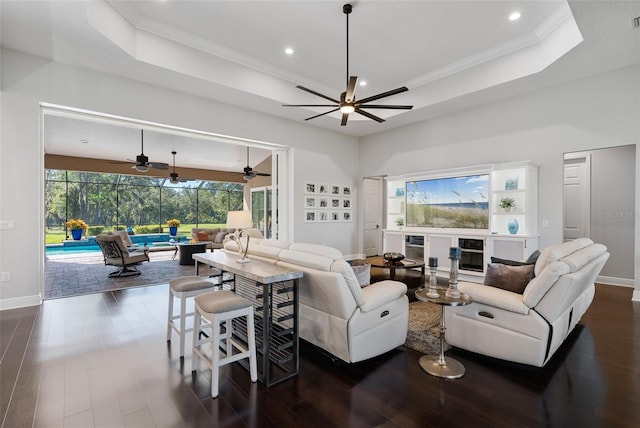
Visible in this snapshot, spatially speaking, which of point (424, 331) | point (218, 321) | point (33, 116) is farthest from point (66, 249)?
point (424, 331)

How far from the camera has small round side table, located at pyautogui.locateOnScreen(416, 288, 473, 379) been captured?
8.00 feet

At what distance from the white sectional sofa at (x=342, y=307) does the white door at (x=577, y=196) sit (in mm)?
5167

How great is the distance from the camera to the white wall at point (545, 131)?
14.9 ft

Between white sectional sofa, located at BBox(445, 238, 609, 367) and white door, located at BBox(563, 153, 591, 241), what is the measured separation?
3.73 meters

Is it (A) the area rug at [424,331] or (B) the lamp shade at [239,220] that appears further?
(B) the lamp shade at [239,220]

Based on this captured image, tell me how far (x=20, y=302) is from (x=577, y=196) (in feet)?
31.1

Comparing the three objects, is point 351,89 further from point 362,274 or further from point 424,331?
point 424,331

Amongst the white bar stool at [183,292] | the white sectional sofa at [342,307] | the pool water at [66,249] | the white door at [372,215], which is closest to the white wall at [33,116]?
the white bar stool at [183,292]

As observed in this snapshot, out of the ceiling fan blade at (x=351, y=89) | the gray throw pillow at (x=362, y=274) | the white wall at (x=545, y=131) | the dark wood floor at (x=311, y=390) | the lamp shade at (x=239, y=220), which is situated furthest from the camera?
the white wall at (x=545, y=131)

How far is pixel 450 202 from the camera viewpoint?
616 centimetres

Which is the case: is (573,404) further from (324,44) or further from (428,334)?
(324,44)

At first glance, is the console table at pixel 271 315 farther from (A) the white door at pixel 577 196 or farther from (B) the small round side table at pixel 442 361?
(A) the white door at pixel 577 196

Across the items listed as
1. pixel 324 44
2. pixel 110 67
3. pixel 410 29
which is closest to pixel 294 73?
pixel 324 44

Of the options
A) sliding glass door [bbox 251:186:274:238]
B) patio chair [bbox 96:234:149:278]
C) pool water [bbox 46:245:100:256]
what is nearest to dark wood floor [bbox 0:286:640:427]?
patio chair [bbox 96:234:149:278]
